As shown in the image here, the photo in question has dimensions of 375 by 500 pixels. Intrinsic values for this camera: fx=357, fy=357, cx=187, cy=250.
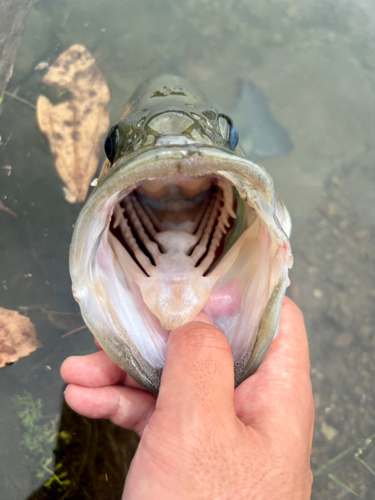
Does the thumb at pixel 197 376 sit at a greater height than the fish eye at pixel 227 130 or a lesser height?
lesser

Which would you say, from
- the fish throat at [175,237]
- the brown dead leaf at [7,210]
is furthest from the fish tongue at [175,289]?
the brown dead leaf at [7,210]

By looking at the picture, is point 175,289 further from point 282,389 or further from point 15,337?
point 15,337

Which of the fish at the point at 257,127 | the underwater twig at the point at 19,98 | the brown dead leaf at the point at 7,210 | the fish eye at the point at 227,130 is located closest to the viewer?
the fish eye at the point at 227,130

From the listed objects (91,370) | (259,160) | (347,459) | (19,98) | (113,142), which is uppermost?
(113,142)

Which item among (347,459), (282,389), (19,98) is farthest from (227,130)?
(347,459)

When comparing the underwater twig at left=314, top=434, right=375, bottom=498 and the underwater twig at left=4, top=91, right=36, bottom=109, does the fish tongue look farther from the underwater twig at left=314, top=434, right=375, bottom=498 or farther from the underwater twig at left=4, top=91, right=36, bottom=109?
the underwater twig at left=4, top=91, right=36, bottom=109

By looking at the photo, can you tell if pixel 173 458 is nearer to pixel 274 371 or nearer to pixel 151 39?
pixel 274 371

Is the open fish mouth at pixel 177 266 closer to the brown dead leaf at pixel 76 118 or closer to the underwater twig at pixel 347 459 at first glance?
the brown dead leaf at pixel 76 118

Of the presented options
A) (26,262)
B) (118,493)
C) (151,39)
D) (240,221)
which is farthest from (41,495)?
(151,39)
